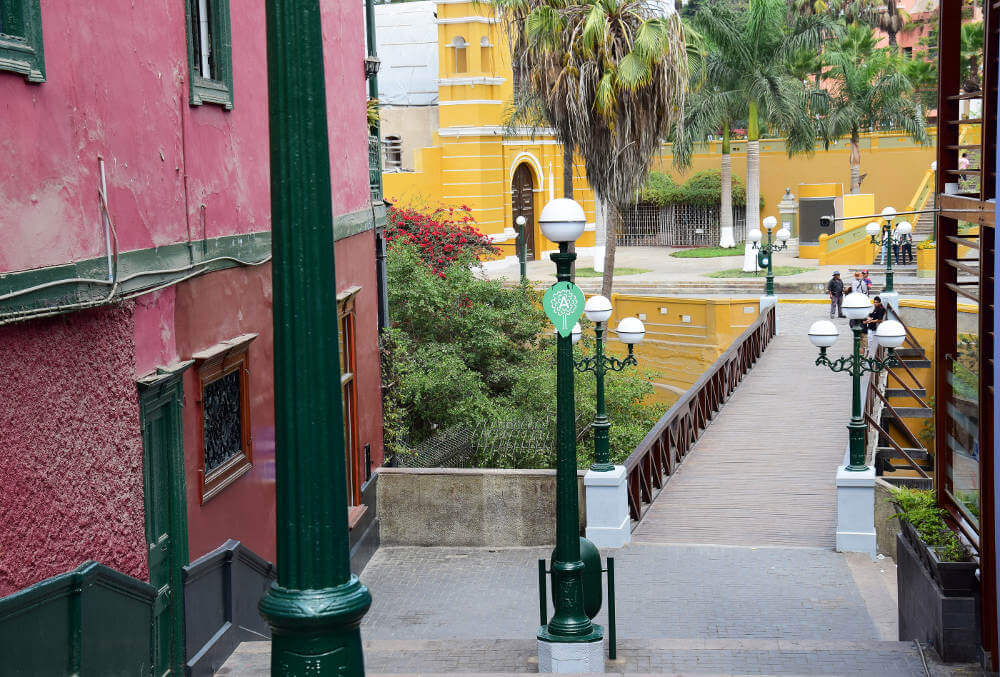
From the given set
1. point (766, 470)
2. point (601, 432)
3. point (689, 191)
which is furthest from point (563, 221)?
point (689, 191)

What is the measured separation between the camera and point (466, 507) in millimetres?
14461

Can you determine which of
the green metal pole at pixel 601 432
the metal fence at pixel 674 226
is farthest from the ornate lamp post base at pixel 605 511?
the metal fence at pixel 674 226

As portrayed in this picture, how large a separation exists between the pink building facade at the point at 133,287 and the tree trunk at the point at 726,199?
1285 inches

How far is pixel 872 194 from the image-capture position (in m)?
46.9

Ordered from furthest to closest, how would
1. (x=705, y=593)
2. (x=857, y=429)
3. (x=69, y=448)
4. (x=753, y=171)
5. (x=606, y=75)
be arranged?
(x=753, y=171), (x=606, y=75), (x=857, y=429), (x=705, y=593), (x=69, y=448)

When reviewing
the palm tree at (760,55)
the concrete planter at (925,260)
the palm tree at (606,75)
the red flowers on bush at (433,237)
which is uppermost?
the palm tree at (760,55)

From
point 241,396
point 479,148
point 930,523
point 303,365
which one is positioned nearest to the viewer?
point 303,365

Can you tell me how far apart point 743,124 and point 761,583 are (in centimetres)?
5031

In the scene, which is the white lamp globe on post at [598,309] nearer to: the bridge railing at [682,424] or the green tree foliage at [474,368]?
the bridge railing at [682,424]

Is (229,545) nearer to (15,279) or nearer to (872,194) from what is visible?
(15,279)

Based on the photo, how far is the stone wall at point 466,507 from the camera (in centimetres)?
1431

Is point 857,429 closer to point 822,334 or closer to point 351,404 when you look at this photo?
point 822,334

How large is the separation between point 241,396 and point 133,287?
8.04 feet

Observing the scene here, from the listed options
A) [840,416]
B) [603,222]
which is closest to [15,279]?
[840,416]
